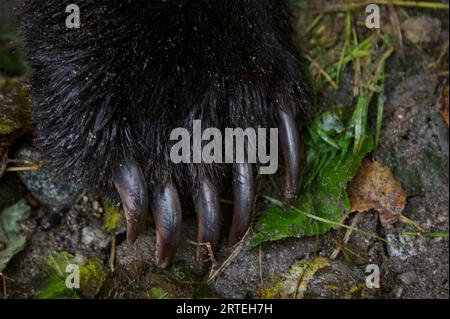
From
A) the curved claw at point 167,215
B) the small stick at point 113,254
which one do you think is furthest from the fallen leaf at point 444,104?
the small stick at point 113,254

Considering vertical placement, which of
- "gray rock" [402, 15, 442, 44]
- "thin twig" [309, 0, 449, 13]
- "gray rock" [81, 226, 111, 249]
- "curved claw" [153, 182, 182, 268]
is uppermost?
"thin twig" [309, 0, 449, 13]

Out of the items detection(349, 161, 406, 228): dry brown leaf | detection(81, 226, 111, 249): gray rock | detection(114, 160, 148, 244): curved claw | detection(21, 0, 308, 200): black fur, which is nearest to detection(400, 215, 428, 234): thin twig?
detection(349, 161, 406, 228): dry brown leaf

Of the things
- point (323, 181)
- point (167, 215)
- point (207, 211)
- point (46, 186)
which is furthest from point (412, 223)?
point (46, 186)


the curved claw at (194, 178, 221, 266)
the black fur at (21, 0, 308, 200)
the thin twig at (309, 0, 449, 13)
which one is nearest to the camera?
the black fur at (21, 0, 308, 200)

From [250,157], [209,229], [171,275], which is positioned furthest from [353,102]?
[171,275]

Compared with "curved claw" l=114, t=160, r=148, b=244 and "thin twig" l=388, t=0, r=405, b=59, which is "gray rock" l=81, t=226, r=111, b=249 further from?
"thin twig" l=388, t=0, r=405, b=59

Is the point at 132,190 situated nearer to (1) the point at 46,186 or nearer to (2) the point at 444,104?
(1) the point at 46,186
